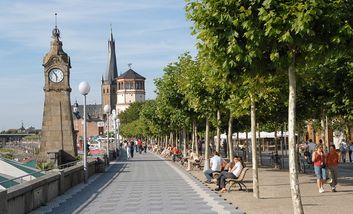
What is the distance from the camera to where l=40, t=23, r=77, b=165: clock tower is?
147 ft

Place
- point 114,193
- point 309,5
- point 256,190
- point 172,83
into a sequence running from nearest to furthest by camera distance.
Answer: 1. point 309,5
2. point 256,190
3. point 114,193
4. point 172,83

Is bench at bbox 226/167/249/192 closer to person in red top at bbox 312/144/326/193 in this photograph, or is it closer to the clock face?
person in red top at bbox 312/144/326/193

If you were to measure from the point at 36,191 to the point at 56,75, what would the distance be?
30127 mm

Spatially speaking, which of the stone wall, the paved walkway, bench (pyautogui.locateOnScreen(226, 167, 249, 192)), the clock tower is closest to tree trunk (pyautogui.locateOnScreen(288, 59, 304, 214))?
the paved walkway

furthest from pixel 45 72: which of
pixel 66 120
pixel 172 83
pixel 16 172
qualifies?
pixel 16 172

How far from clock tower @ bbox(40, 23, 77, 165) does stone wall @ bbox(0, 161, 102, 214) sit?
21736mm

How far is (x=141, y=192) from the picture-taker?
811 inches

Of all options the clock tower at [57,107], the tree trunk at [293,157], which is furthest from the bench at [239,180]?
the clock tower at [57,107]

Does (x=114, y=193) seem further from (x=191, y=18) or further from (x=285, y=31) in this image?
(x=285, y=31)

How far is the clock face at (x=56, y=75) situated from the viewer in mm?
45000

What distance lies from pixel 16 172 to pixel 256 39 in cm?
1350

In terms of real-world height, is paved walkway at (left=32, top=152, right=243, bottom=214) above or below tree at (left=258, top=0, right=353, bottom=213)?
below

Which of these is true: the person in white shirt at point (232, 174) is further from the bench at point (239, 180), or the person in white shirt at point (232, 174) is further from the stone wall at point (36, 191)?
the stone wall at point (36, 191)

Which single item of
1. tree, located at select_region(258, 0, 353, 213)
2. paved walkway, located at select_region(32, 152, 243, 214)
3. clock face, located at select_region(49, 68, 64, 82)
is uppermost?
clock face, located at select_region(49, 68, 64, 82)
